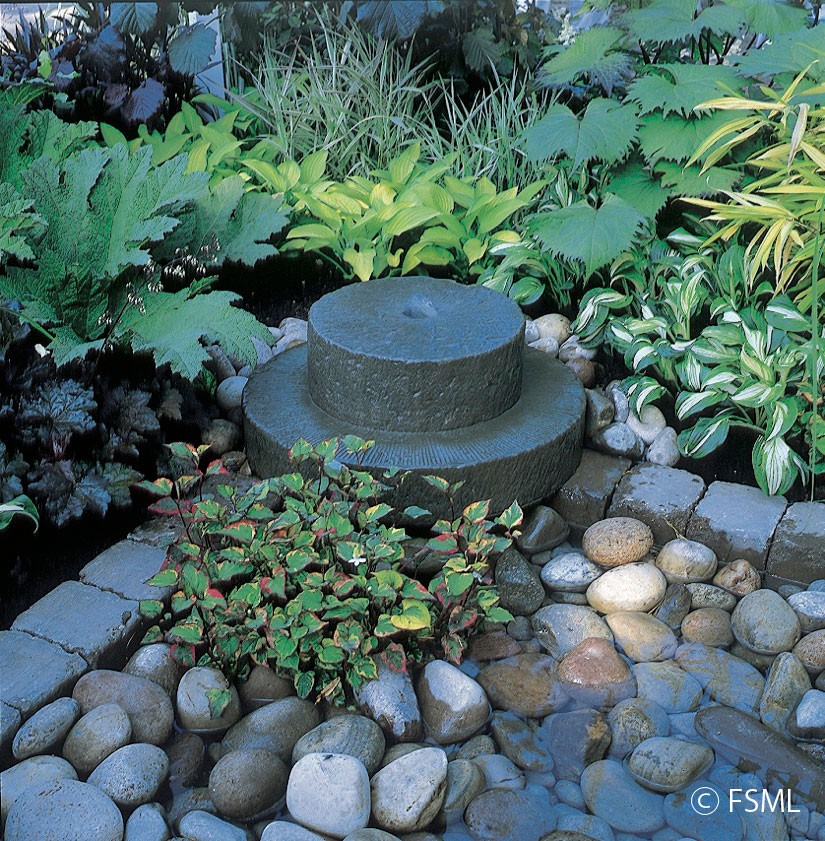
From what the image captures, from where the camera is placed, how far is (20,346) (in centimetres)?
251

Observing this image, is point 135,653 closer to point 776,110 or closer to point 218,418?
point 218,418

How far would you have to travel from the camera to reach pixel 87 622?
2.23m

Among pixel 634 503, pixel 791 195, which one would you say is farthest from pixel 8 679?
pixel 791 195

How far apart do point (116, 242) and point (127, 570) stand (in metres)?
1.04

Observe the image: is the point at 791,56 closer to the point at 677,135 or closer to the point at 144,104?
the point at 677,135

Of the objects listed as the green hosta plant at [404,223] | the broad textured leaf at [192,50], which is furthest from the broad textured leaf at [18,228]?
the broad textured leaf at [192,50]

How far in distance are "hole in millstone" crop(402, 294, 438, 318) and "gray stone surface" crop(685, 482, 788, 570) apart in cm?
104

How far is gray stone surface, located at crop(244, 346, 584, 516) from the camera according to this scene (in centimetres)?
250

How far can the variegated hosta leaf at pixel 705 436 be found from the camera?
2721 mm

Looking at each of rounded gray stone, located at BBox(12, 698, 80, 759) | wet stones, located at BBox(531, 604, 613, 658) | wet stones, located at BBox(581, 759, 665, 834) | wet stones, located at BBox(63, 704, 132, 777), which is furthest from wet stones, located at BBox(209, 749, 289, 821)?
wet stones, located at BBox(531, 604, 613, 658)

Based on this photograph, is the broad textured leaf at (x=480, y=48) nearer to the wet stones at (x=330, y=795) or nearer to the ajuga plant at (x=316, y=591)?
the ajuga plant at (x=316, y=591)

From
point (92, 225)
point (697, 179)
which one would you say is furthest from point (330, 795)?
point (697, 179)

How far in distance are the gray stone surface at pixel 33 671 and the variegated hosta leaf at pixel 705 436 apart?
6.18 ft

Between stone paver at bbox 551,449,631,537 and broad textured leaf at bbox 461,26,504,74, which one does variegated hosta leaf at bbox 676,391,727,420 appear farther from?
broad textured leaf at bbox 461,26,504,74
